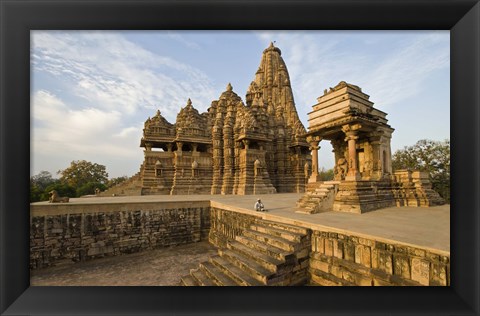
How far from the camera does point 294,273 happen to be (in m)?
4.12

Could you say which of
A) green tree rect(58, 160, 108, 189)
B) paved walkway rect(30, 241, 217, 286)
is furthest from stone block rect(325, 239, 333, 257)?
green tree rect(58, 160, 108, 189)

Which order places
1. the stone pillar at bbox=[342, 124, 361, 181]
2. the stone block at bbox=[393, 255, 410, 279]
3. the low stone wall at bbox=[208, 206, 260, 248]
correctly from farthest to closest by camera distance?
the low stone wall at bbox=[208, 206, 260, 248]
the stone pillar at bbox=[342, 124, 361, 181]
the stone block at bbox=[393, 255, 410, 279]

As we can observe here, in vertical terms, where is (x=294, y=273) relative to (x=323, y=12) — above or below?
below

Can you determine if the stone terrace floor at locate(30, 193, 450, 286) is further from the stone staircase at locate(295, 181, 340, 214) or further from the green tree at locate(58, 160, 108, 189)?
the green tree at locate(58, 160, 108, 189)

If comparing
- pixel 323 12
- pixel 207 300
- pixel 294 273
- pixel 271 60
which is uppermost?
pixel 271 60

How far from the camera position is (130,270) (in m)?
7.36

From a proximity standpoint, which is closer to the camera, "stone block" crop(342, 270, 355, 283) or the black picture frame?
the black picture frame

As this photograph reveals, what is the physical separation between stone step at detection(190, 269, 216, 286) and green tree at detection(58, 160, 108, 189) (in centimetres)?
2977

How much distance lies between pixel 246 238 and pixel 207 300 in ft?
11.0

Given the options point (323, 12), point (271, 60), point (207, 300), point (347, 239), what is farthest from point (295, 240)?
point (271, 60)

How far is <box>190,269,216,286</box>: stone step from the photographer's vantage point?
422cm

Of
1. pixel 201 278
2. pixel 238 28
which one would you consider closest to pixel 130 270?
pixel 201 278

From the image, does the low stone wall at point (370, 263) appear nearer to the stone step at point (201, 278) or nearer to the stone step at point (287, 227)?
the stone step at point (287, 227)
